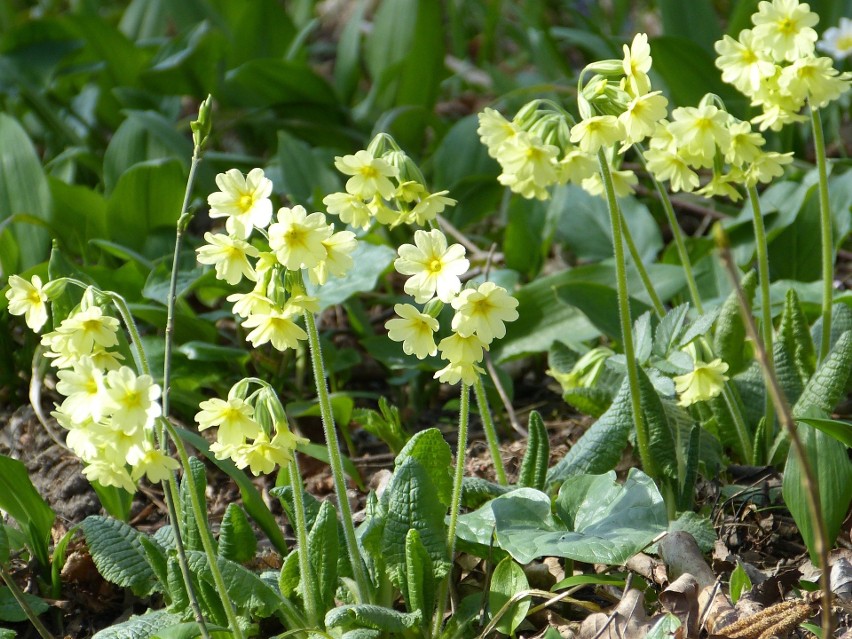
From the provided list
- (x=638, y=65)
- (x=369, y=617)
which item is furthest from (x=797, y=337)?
(x=369, y=617)

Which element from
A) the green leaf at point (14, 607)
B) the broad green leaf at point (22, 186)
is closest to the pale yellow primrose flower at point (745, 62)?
the green leaf at point (14, 607)

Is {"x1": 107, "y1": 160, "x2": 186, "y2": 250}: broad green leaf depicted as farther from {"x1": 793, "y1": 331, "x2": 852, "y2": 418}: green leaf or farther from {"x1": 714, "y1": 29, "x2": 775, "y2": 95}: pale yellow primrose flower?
{"x1": 793, "y1": 331, "x2": 852, "y2": 418}: green leaf

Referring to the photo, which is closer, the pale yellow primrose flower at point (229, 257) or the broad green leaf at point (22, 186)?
the pale yellow primrose flower at point (229, 257)

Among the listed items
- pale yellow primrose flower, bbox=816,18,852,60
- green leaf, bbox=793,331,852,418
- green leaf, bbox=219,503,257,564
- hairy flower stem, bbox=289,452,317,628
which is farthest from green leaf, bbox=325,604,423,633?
pale yellow primrose flower, bbox=816,18,852,60

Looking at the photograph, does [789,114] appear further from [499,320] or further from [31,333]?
[31,333]

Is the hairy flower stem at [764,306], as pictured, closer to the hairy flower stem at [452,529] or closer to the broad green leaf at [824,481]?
the broad green leaf at [824,481]
